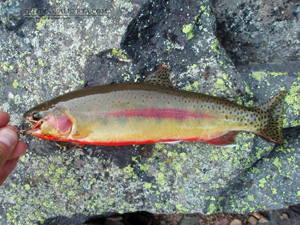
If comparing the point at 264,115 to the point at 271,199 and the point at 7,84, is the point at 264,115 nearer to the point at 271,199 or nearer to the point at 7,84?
the point at 271,199

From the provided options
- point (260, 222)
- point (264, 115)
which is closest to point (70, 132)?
point (264, 115)

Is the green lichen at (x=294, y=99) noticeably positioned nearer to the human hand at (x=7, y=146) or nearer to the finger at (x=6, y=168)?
the human hand at (x=7, y=146)

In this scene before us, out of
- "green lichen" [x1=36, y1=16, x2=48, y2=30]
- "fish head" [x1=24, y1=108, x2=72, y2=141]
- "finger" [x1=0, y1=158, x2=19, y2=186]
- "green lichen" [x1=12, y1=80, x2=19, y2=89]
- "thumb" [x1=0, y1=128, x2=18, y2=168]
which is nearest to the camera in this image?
"thumb" [x1=0, y1=128, x2=18, y2=168]

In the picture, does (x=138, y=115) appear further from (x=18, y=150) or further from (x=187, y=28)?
(x=18, y=150)

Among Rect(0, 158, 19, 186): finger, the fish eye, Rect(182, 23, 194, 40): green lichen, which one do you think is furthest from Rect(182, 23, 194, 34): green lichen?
Rect(0, 158, 19, 186): finger

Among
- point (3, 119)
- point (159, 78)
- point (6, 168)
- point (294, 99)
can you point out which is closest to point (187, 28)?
point (159, 78)

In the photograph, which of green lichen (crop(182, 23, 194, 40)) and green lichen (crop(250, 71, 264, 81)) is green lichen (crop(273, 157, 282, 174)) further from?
green lichen (crop(182, 23, 194, 40))
